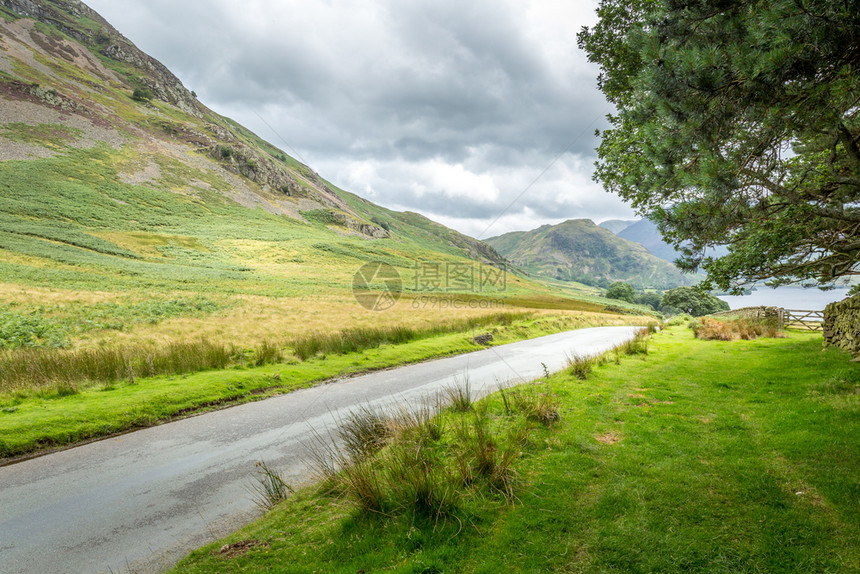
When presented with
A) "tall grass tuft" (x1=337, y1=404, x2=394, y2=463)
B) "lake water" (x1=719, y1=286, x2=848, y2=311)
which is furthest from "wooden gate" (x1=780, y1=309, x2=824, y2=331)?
"tall grass tuft" (x1=337, y1=404, x2=394, y2=463)

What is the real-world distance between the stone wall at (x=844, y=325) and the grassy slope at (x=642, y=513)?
193 inches

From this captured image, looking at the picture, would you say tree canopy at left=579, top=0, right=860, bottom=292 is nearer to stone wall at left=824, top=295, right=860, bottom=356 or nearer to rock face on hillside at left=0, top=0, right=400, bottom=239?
stone wall at left=824, top=295, right=860, bottom=356

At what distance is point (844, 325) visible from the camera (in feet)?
36.4

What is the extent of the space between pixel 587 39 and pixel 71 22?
262m

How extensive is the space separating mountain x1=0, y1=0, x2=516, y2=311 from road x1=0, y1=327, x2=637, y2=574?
30225 millimetres

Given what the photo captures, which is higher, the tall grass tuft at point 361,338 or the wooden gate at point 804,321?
the wooden gate at point 804,321

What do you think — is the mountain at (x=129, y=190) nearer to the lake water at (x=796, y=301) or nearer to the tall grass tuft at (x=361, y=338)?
the tall grass tuft at (x=361, y=338)

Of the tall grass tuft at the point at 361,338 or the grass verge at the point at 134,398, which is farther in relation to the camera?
the tall grass tuft at the point at 361,338

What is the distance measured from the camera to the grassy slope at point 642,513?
3570mm

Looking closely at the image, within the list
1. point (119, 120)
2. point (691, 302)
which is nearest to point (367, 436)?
point (691, 302)

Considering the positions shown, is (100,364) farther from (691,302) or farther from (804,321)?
(691,302)

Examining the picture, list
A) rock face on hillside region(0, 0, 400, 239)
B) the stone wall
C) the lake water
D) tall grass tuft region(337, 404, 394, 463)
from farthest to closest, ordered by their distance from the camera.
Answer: rock face on hillside region(0, 0, 400, 239)
the lake water
the stone wall
tall grass tuft region(337, 404, 394, 463)

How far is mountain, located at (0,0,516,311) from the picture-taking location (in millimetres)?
45969

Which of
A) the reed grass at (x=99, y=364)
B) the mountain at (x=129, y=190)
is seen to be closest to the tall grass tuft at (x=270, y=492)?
the reed grass at (x=99, y=364)
